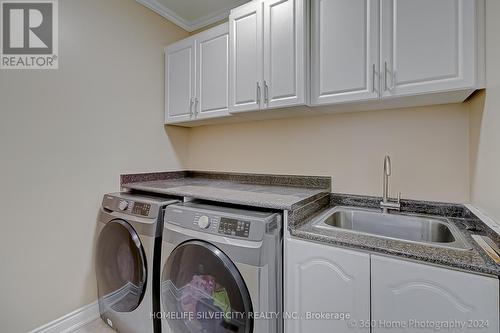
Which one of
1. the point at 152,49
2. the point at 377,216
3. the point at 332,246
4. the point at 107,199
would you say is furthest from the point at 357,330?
the point at 152,49

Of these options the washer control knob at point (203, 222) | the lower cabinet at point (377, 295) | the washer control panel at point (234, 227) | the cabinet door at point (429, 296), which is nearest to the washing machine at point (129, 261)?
the washer control knob at point (203, 222)

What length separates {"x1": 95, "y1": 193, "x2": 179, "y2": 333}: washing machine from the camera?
1.49m

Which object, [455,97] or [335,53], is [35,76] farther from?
[455,97]

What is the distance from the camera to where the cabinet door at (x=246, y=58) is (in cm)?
166

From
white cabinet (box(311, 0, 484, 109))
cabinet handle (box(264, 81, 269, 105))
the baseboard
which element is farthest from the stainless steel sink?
the baseboard

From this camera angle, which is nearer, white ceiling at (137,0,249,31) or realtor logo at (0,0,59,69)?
realtor logo at (0,0,59,69)

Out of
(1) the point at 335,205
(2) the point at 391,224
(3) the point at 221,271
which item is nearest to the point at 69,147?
(3) the point at 221,271

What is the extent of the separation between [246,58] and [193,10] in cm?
102

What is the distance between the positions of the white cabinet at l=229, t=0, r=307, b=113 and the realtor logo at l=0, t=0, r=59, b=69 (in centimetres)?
124

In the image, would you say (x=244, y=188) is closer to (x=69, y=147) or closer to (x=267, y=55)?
A: (x=267, y=55)

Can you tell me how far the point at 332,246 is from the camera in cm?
110

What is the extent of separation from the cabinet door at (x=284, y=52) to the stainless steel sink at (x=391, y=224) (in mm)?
791

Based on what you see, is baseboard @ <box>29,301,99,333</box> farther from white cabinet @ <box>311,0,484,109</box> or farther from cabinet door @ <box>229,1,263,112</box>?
white cabinet @ <box>311,0,484,109</box>

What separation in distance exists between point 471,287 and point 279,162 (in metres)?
1.43
